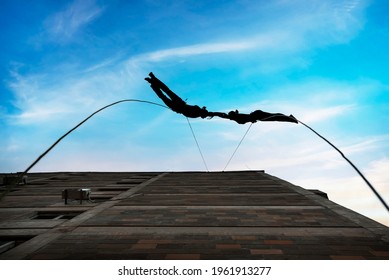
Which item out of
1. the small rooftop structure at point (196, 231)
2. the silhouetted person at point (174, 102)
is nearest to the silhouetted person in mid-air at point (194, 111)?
the silhouetted person at point (174, 102)

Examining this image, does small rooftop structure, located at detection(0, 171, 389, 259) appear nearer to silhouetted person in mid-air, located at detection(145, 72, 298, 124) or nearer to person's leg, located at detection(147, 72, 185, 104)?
silhouetted person in mid-air, located at detection(145, 72, 298, 124)

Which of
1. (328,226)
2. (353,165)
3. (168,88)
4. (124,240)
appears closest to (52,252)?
(124,240)

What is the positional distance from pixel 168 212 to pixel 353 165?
6.17 meters

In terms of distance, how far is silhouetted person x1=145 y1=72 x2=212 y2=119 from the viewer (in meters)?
6.26

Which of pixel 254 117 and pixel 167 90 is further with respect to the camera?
pixel 254 117

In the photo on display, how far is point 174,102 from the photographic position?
6.27 metres

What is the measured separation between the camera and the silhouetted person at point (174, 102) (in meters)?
6.26

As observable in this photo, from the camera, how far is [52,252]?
4.85 metres

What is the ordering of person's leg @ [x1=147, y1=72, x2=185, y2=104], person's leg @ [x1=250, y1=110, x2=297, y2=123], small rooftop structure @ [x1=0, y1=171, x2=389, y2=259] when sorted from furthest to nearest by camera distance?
person's leg @ [x1=250, y1=110, x2=297, y2=123], person's leg @ [x1=147, y1=72, x2=185, y2=104], small rooftop structure @ [x1=0, y1=171, x2=389, y2=259]

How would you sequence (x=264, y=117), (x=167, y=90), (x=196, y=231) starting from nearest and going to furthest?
1. (x=196, y=231)
2. (x=167, y=90)
3. (x=264, y=117)

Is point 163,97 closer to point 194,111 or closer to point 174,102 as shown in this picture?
point 174,102

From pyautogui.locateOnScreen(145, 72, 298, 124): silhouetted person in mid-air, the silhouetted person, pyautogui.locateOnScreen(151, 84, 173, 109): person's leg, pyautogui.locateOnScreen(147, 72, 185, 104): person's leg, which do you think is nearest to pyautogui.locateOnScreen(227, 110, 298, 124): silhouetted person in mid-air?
pyautogui.locateOnScreen(145, 72, 298, 124): silhouetted person in mid-air

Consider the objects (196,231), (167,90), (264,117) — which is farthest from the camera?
(264,117)

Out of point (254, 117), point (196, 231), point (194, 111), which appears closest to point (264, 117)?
point (254, 117)
